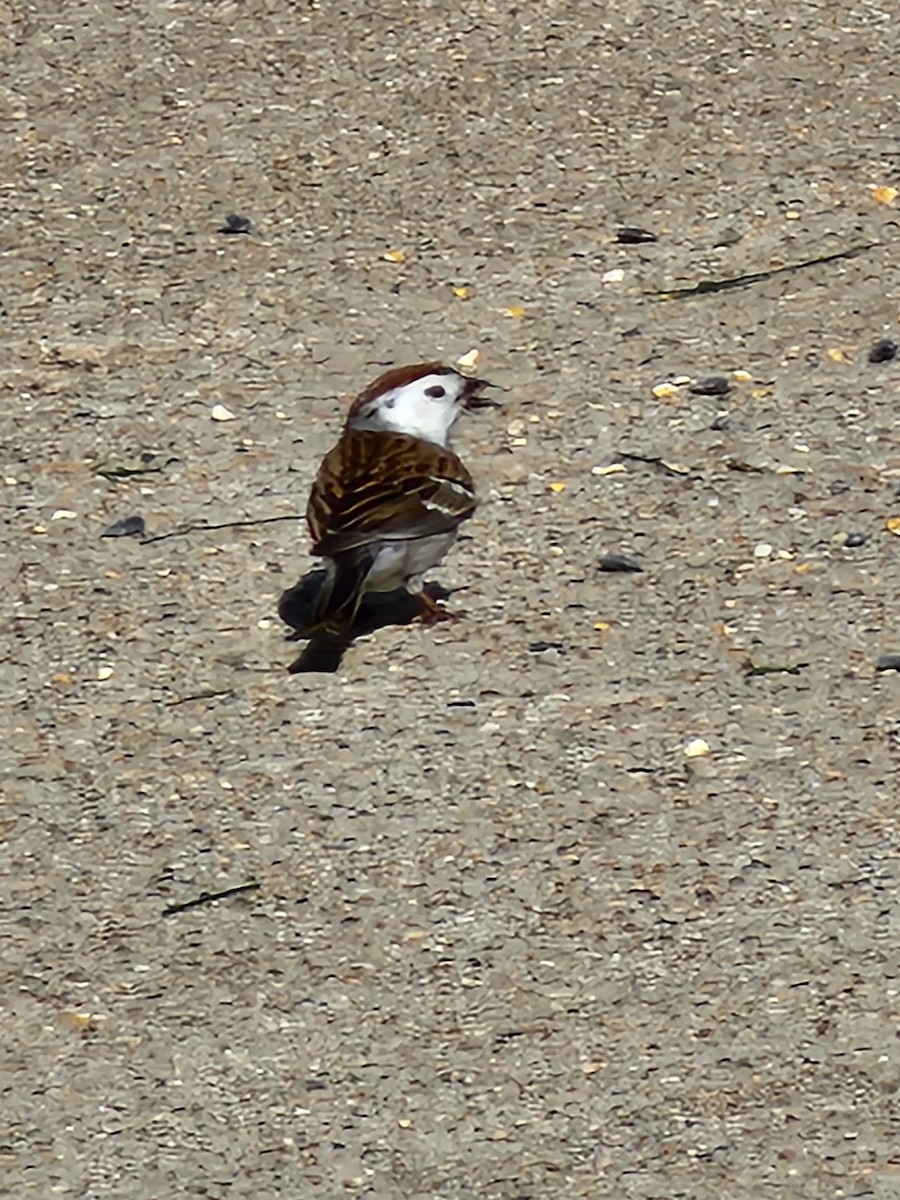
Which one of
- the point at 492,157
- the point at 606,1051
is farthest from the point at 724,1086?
the point at 492,157

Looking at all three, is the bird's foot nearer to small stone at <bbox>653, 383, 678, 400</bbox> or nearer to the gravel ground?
the gravel ground

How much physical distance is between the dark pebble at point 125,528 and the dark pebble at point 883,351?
1946mm

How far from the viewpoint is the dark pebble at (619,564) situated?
20.8 ft

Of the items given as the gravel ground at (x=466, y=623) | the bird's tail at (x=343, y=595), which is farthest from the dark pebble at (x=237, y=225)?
the bird's tail at (x=343, y=595)

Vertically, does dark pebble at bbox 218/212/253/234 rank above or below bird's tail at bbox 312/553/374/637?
below

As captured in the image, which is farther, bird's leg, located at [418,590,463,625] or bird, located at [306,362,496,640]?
bird's leg, located at [418,590,463,625]

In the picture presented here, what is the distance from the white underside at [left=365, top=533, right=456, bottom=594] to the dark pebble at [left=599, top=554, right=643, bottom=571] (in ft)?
1.25

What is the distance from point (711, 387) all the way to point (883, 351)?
470 millimetres

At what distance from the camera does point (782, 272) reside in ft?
23.9

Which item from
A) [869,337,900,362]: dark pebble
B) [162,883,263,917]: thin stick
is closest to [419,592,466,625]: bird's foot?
[162,883,263,917]: thin stick

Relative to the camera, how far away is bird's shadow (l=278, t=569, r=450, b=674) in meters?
6.12

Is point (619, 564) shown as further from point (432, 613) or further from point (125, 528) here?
point (125, 528)

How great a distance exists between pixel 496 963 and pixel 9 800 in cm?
120

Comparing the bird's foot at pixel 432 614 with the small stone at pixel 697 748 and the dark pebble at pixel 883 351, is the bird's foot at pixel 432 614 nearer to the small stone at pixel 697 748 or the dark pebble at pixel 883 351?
the small stone at pixel 697 748
